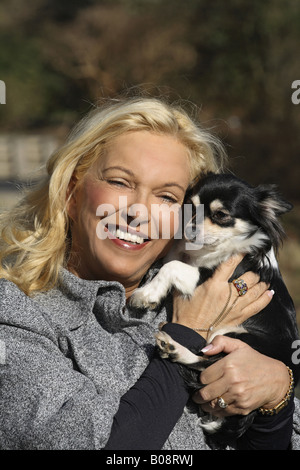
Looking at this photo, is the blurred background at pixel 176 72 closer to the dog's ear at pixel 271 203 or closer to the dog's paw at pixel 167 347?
the dog's ear at pixel 271 203

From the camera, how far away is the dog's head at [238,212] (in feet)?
9.07

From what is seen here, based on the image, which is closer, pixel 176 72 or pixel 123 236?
pixel 123 236

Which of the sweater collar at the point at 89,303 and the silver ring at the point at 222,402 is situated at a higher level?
the sweater collar at the point at 89,303

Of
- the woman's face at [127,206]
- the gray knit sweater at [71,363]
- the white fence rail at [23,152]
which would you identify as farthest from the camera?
the white fence rail at [23,152]

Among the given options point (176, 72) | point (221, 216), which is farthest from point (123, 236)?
point (176, 72)

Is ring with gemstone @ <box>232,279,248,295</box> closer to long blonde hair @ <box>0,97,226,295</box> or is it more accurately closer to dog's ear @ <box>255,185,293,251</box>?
dog's ear @ <box>255,185,293,251</box>

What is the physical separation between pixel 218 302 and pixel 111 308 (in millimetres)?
475

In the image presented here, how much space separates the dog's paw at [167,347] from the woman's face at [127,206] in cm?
37

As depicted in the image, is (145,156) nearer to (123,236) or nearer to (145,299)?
(123,236)

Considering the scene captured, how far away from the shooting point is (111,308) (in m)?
2.28

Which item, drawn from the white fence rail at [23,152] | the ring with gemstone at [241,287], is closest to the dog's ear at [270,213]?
the ring with gemstone at [241,287]

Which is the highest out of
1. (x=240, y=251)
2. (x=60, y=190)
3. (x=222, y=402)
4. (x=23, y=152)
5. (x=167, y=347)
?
(x=60, y=190)
